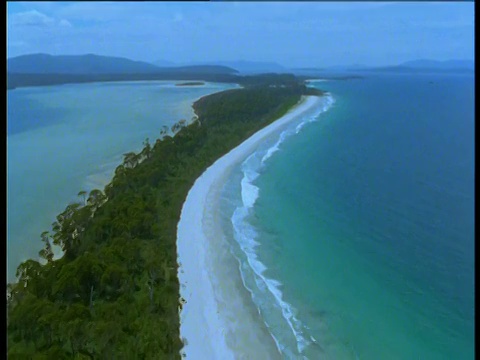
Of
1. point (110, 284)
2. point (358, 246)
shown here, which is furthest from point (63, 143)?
point (358, 246)

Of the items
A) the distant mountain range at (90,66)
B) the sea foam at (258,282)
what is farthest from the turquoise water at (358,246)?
the distant mountain range at (90,66)

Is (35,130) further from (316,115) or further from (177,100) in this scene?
Result: (316,115)

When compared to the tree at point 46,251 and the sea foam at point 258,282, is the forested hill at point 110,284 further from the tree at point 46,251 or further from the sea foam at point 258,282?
the sea foam at point 258,282

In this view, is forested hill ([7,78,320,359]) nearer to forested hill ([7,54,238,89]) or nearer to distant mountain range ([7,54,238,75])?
forested hill ([7,54,238,89])

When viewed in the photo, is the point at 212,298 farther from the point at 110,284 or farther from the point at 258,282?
the point at 110,284

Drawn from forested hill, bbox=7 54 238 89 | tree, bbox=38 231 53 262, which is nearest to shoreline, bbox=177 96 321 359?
tree, bbox=38 231 53 262

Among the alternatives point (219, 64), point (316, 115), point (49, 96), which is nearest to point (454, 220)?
point (316, 115)

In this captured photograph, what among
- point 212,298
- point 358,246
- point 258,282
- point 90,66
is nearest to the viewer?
point 212,298
